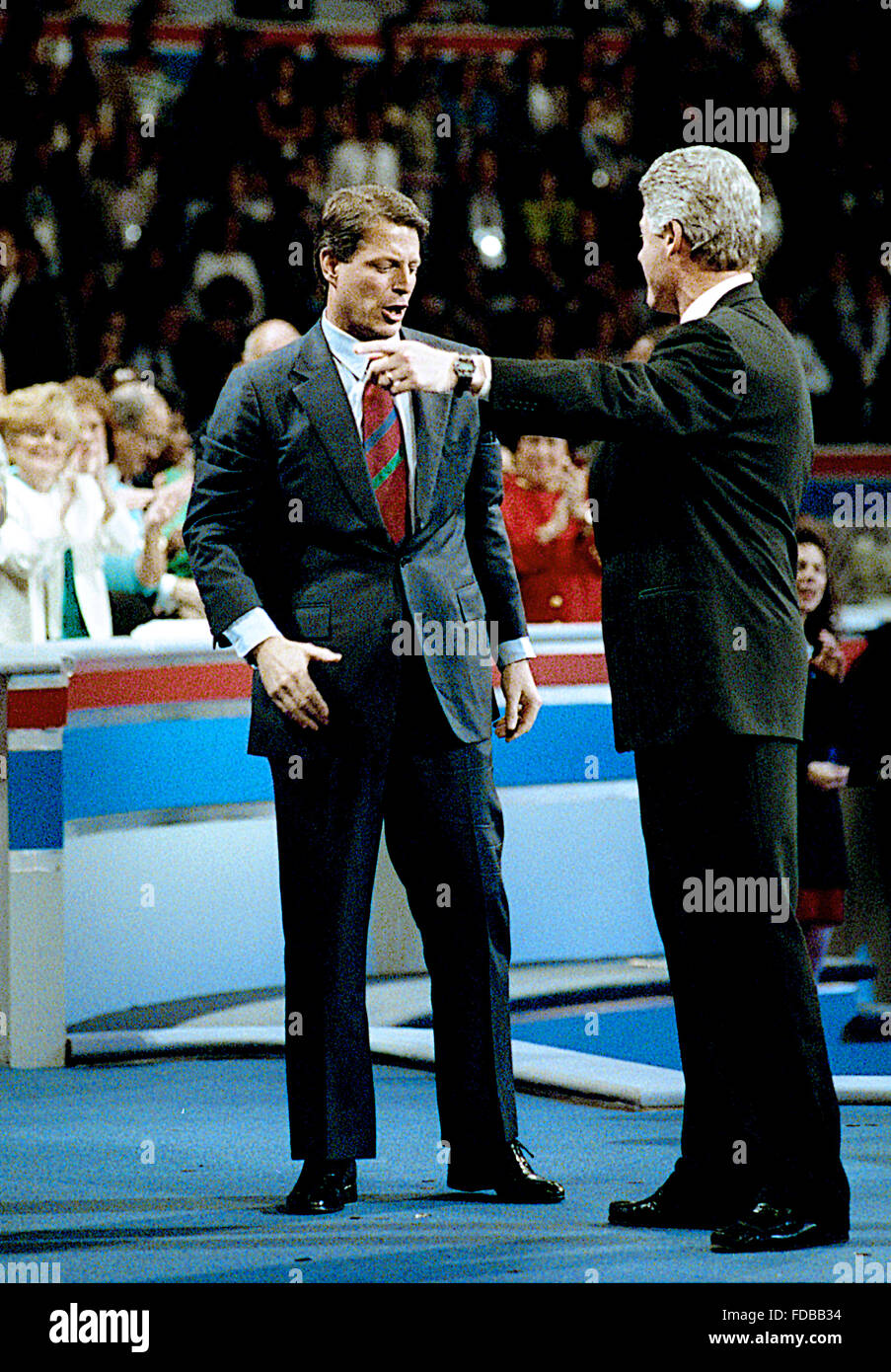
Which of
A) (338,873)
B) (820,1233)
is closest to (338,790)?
(338,873)

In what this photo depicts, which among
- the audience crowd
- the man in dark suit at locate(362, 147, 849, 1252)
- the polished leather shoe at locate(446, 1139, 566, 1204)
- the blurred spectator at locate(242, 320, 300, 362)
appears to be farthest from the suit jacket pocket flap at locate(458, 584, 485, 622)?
the audience crowd

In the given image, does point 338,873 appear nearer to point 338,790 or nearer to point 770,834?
point 338,790

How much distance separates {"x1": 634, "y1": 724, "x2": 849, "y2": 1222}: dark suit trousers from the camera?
3.03m

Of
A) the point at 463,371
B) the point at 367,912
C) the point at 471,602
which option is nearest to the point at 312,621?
the point at 471,602

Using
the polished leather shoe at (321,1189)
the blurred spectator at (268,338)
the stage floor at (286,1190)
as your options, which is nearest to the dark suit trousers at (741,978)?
the stage floor at (286,1190)

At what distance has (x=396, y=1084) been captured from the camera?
4691 millimetres

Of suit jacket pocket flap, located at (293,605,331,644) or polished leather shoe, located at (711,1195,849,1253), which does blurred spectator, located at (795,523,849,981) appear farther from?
polished leather shoe, located at (711,1195,849,1253)

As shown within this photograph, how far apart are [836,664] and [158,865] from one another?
182 centimetres

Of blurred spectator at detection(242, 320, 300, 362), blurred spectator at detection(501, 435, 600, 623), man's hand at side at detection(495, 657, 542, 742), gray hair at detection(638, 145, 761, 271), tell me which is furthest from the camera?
blurred spectator at detection(501, 435, 600, 623)

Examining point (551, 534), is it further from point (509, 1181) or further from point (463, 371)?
point (463, 371)

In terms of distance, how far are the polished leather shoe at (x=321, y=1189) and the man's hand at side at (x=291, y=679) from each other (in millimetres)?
720

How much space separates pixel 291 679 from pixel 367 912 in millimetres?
453

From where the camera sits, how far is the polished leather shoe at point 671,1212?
126 inches

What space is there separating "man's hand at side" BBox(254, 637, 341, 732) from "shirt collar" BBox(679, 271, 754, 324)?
A: 0.79 m
